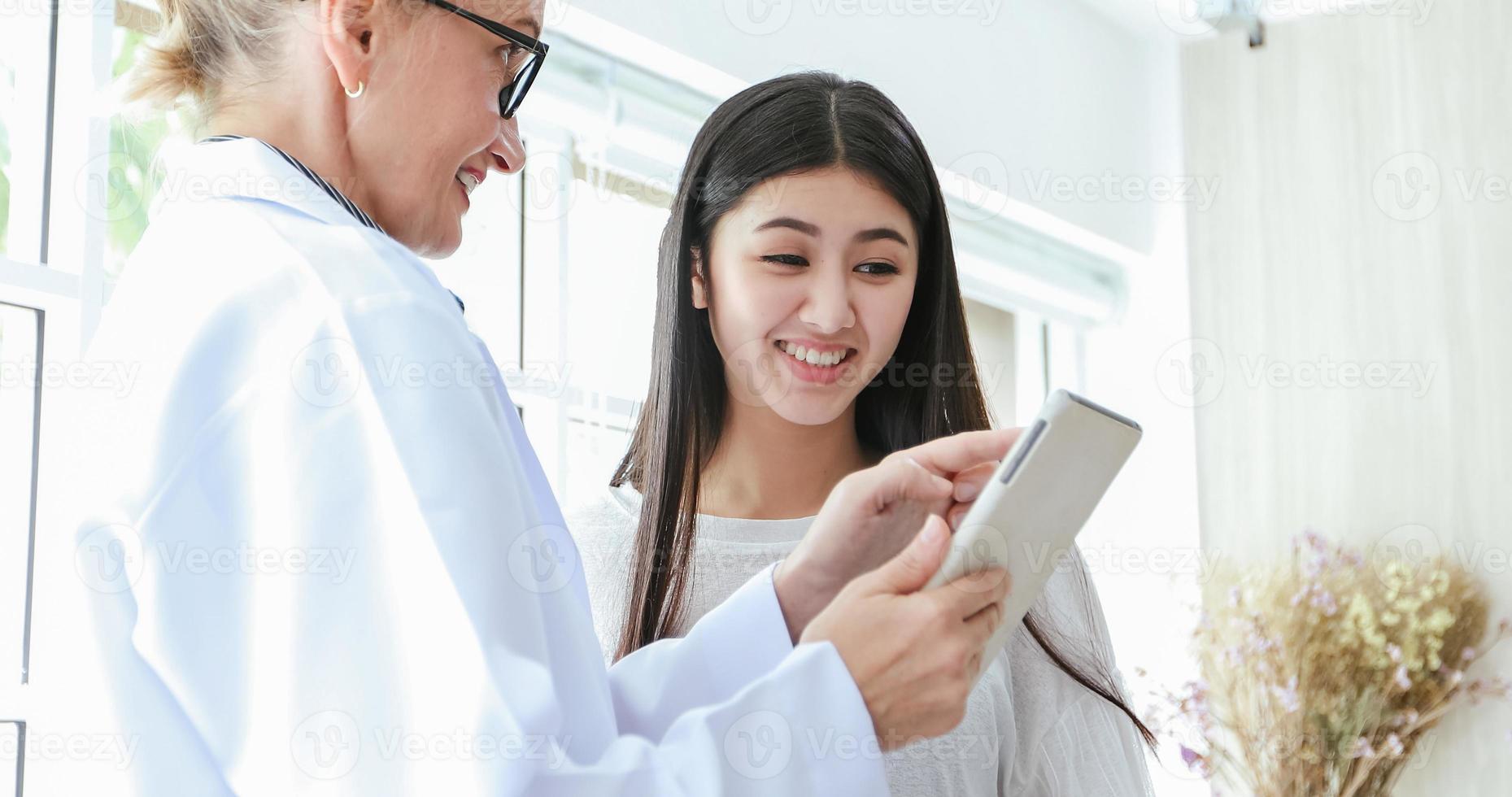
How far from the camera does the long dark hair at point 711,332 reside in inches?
58.4

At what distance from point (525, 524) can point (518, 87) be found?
0.45 metres

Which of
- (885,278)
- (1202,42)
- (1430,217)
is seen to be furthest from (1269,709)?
(885,278)

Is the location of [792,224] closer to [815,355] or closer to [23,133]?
[815,355]

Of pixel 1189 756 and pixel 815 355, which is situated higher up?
pixel 815 355

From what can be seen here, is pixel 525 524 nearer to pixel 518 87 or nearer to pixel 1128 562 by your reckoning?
pixel 518 87

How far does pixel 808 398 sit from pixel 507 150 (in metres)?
0.49

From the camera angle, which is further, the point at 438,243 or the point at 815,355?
the point at 815,355

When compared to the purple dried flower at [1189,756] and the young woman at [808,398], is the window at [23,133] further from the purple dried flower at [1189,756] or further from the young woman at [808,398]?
the purple dried flower at [1189,756]

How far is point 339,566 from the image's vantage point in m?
0.70

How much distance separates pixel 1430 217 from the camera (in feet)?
12.0

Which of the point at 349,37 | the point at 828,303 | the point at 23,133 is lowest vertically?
the point at 828,303

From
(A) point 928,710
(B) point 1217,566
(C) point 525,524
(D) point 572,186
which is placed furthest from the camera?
(B) point 1217,566

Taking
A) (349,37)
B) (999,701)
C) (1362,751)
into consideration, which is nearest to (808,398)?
(999,701)

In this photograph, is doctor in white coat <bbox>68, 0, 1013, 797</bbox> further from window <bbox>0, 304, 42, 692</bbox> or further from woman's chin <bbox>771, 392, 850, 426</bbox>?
window <bbox>0, 304, 42, 692</bbox>
